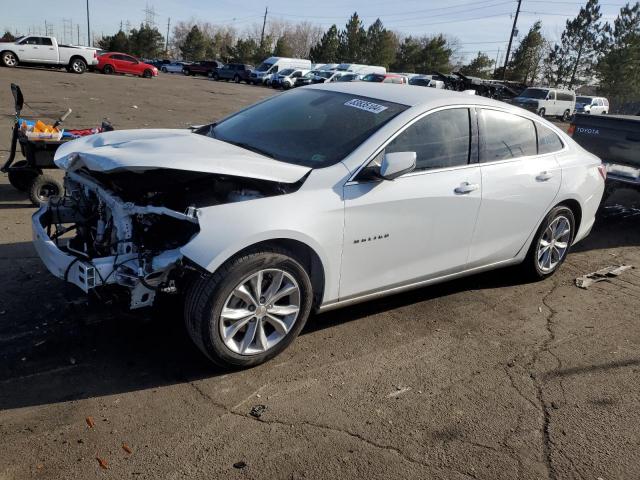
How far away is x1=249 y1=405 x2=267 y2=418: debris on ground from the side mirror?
160 cm

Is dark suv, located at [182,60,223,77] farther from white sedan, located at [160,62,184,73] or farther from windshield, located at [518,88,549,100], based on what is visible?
windshield, located at [518,88,549,100]

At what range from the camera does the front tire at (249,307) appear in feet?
10.2

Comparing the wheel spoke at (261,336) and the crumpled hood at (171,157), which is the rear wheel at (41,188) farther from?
the wheel spoke at (261,336)

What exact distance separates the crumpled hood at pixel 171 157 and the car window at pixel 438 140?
0.83 metres

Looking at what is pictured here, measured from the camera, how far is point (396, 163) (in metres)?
3.52

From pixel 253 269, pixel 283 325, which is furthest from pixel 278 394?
pixel 253 269

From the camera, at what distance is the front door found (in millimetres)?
3629

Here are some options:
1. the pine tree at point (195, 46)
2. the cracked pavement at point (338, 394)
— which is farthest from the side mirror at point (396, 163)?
the pine tree at point (195, 46)

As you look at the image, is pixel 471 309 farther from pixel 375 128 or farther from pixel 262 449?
pixel 262 449

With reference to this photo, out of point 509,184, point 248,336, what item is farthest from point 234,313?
point 509,184

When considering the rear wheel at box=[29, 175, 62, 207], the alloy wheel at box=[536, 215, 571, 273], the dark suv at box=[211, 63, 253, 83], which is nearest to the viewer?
the alloy wheel at box=[536, 215, 571, 273]

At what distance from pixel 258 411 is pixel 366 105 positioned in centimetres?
232

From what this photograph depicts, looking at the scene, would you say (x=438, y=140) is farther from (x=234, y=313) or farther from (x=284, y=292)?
(x=234, y=313)

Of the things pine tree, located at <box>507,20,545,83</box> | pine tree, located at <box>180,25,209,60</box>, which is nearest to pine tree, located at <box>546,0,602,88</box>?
pine tree, located at <box>507,20,545,83</box>
